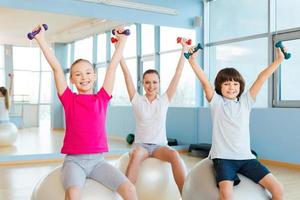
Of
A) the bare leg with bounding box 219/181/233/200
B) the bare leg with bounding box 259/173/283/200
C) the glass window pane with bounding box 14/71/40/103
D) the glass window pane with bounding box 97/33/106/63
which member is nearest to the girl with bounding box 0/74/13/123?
the glass window pane with bounding box 14/71/40/103

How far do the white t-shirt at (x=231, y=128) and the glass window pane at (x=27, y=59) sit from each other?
6.69 m

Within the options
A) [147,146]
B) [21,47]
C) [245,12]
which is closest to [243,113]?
[147,146]

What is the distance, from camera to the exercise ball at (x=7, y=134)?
263 inches

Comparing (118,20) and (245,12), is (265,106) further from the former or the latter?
(118,20)

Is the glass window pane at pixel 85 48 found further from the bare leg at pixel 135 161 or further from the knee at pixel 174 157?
the knee at pixel 174 157

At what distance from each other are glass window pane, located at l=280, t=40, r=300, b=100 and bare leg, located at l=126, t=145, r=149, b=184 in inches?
138

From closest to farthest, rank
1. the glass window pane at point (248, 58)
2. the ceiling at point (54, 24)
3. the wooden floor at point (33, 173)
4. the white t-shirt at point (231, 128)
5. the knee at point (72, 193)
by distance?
the knee at point (72, 193) < the white t-shirt at point (231, 128) < the wooden floor at point (33, 173) < the glass window pane at point (248, 58) < the ceiling at point (54, 24)

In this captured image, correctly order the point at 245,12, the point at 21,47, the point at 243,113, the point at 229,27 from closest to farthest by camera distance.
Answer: the point at 243,113 < the point at 245,12 < the point at 229,27 < the point at 21,47

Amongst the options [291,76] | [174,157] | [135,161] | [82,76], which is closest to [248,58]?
[291,76]

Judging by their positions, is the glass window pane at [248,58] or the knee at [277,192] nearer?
the knee at [277,192]

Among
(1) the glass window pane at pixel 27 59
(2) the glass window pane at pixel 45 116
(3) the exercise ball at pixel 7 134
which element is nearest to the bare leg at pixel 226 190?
(3) the exercise ball at pixel 7 134

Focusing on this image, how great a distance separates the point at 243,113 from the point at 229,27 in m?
4.78

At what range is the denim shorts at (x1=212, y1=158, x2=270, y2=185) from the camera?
6.87ft

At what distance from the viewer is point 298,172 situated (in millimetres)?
4859
